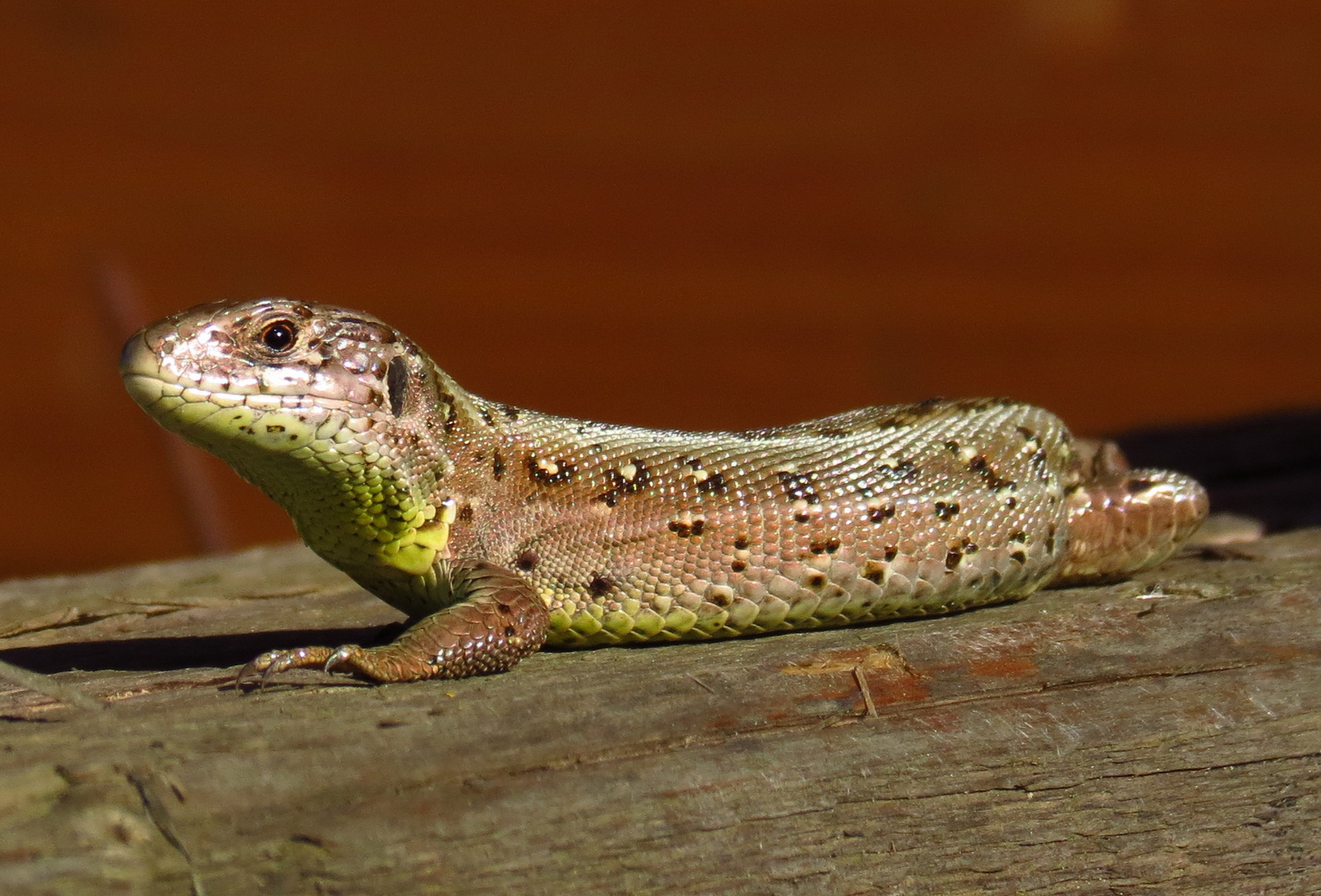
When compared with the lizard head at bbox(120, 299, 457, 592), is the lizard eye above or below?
above

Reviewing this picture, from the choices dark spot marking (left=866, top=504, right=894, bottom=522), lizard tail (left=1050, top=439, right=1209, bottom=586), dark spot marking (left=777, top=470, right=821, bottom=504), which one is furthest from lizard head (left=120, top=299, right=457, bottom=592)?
lizard tail (left=1050, top=439, right=1209, bottom=586)

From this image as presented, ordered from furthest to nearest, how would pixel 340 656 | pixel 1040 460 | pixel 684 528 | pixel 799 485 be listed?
pixel 1040 460, pixel 799 485, pixel 684 528, pixel 340 656

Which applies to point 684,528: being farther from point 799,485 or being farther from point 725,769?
point 725,769

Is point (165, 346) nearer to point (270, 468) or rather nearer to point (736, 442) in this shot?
point (270, 468)

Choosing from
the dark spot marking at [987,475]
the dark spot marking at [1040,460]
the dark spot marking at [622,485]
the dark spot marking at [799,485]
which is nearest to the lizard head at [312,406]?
the dark spot marking at [622,485]

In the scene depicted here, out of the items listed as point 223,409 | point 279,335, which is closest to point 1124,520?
point 279,335

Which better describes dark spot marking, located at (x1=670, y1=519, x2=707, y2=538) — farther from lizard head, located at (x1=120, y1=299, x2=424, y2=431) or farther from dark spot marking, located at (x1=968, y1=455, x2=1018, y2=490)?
dark spot marking, located at (x1=968, y1=455, x2=1018, y2=490)

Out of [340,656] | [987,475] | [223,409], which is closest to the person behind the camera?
[340,656]
